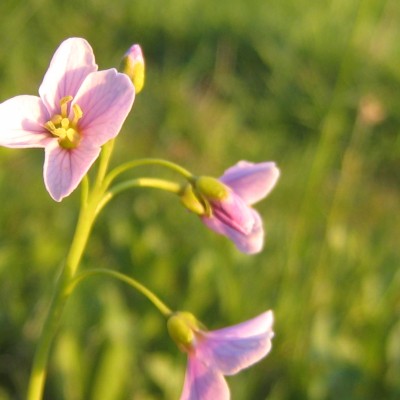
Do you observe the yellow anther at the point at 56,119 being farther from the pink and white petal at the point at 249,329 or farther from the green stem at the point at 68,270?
the pink and white petal at the point at 249,329

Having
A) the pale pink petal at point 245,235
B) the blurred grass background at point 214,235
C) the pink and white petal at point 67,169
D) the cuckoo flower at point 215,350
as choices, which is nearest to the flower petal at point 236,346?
the cuckoo flower at point 215,350

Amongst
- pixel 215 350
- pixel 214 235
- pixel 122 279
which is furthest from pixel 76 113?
pixel 214 235

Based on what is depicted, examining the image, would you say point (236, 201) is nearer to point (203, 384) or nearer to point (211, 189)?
point (211, 189)

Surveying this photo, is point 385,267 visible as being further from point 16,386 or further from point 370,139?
point 370,139

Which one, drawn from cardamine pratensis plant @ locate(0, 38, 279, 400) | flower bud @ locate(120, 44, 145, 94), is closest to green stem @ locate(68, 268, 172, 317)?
cardamine pratensis plant @ locate(0, 38, 279, 400)

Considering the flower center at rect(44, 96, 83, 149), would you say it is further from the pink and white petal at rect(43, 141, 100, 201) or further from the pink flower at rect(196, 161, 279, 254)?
the pink flower at rect(196, 161, 279, 254)

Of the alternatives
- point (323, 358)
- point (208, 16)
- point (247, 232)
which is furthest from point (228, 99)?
point (247, 232)

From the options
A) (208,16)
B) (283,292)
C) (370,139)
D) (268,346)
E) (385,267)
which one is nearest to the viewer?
(268,346)
